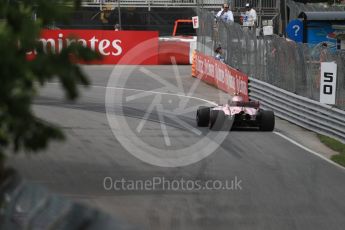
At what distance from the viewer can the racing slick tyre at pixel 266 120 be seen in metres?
17.2

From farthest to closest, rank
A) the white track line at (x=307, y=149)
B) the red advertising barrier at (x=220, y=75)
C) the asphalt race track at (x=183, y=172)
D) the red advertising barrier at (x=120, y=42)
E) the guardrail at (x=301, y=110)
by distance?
the red advertising barrier at (x=120, y=42) → the red advertising barrier at (x=220, y=75) → the guardrail at (x=301, y=110) → the white track line at (x=307, y=149) → the asphalt race track at (x=183, y=172)

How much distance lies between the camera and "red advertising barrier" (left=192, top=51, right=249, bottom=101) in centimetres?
2408

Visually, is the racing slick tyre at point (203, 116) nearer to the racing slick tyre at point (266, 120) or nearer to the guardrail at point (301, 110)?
the racing slick tyre at point (266, 120)

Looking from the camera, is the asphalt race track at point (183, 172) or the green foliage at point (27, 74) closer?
the green foliage at point (27, 74)

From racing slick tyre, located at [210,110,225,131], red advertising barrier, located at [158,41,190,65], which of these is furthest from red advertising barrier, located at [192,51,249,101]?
racing slick tyre, located at [210,110,225,131]

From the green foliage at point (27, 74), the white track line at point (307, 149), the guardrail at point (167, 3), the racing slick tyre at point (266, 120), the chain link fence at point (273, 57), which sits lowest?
the white track line at point (307, 149)

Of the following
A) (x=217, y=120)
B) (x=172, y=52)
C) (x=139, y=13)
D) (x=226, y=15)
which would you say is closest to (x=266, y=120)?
(x=217, y=120)

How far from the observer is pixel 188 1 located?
38.4m

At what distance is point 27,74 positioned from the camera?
9.58ft

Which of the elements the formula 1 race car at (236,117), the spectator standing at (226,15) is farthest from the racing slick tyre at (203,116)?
the spectator standing at (226,15)

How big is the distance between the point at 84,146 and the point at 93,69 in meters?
18.0

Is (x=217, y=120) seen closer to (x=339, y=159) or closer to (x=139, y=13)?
(x=339, y=159)

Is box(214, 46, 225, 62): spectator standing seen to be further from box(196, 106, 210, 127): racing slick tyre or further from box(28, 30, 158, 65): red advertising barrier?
box(196, 106, 210, 127): racing slick tyre

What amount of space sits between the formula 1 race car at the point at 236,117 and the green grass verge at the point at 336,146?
1.23 meters
